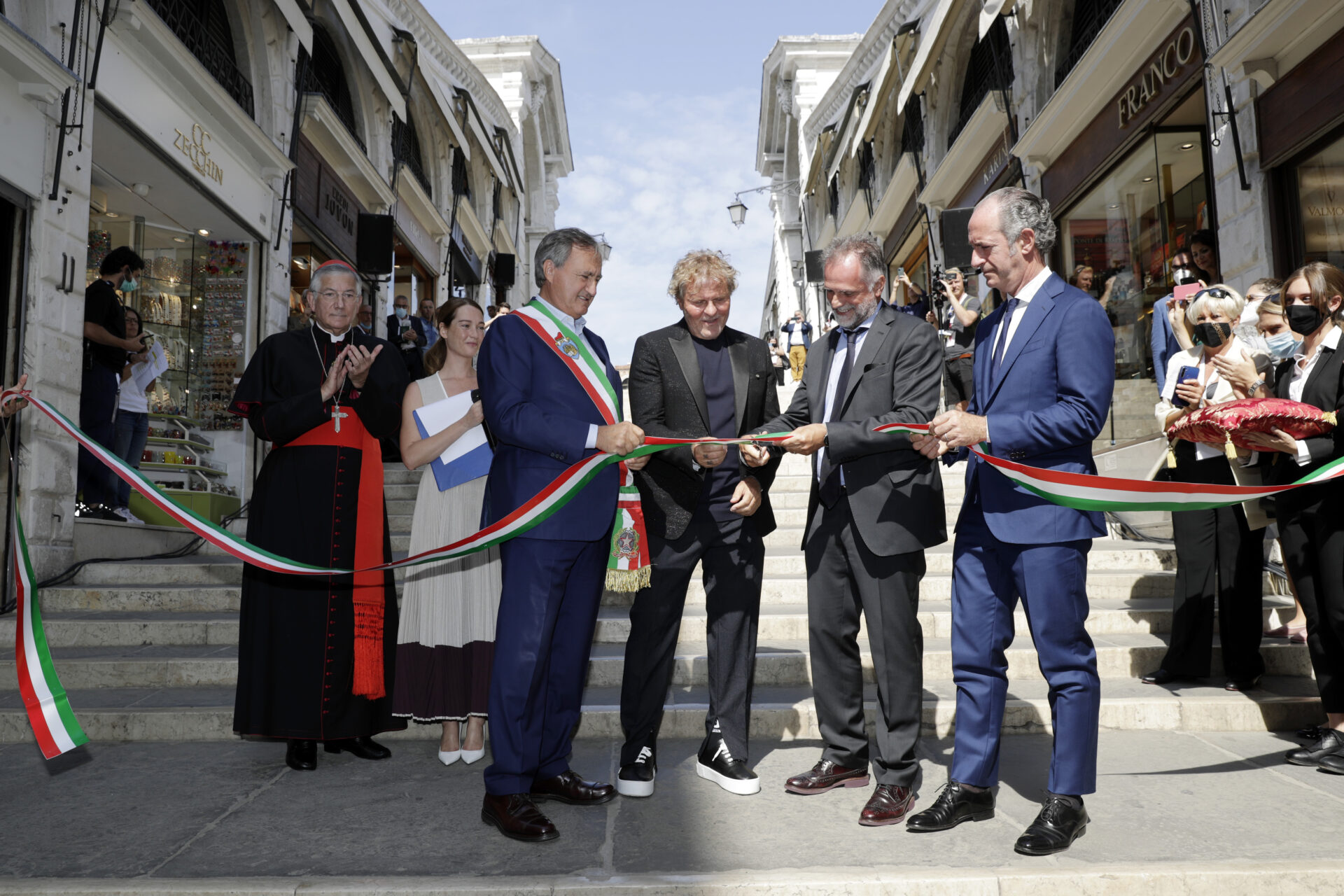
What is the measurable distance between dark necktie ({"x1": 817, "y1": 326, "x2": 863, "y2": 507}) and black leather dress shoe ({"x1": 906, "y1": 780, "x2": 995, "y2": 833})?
1.08 metres

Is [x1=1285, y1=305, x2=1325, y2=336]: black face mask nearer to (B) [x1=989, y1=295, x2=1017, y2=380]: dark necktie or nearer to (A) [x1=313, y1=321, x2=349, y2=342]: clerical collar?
(B) [x1=989, y1=295, x2=1017, y2=380]: dark necktie

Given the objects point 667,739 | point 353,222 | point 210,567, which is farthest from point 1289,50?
point 353,222

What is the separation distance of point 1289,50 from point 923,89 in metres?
10.0

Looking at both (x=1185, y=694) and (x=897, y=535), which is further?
(x=1185, y=694)

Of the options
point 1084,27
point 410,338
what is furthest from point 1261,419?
point 410,338

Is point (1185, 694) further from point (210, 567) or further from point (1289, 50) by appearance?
point (210, 567)

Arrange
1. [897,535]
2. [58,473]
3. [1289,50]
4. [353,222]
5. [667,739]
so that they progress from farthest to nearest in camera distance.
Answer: [353,222] → [1289,50] → [58,473] → [667,739] → [897,535]

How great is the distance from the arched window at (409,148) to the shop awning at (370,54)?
103cm

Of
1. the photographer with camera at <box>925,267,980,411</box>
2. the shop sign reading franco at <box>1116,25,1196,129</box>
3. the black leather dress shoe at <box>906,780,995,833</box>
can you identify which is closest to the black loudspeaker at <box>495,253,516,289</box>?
the shop sign reading franco at <box>1116,25,1196,129</box>

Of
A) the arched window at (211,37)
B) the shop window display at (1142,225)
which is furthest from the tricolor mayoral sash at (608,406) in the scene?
the arched window at (211,37)

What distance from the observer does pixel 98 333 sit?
22.9ft

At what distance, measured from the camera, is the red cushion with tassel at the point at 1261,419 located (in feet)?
12.0

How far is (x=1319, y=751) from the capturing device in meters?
3.70

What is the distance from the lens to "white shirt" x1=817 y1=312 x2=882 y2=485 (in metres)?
3.54
